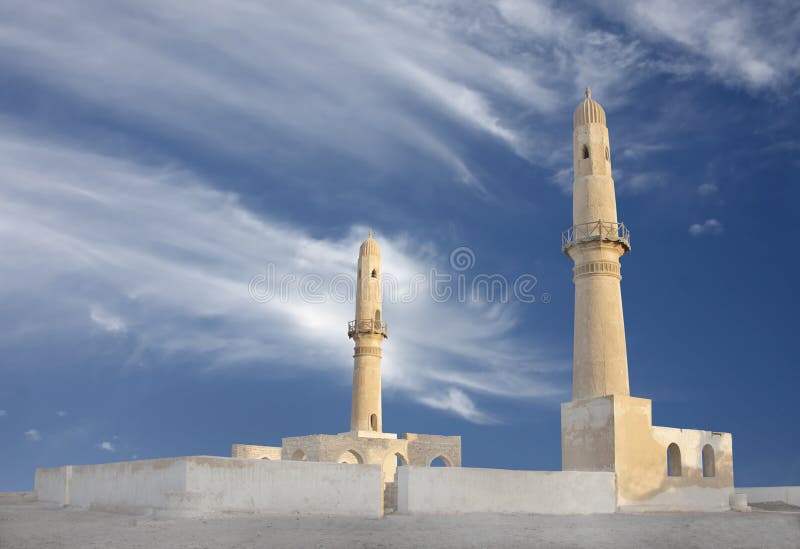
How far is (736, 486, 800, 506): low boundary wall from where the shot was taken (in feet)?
80.3

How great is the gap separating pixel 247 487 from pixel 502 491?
5595 mm

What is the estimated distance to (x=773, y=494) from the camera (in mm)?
25031

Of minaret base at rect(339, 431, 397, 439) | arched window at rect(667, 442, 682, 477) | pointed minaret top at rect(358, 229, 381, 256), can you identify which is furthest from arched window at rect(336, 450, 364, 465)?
arched window at rect(667, 442, 682, 477)

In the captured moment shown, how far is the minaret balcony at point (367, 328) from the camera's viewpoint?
103 feet

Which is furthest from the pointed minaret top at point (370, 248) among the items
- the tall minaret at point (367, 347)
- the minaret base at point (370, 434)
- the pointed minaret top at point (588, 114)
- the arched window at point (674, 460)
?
the arched window at point (674, 460)

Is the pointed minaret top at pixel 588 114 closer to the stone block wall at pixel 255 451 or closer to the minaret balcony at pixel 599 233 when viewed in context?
the minaret balcony at pixel 599 233

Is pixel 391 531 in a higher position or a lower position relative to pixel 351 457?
lower

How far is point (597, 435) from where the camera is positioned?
65.2ft

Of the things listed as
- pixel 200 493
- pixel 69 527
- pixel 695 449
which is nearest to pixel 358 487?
pixel 200 493

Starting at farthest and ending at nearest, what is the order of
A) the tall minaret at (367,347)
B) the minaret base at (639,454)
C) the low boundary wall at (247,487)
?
1. the tall minaret at (367,347)
2. the minaret base at (639,454)
3. the low boundary wall at (247,487)

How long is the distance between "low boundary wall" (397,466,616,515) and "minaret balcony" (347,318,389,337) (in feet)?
45.5

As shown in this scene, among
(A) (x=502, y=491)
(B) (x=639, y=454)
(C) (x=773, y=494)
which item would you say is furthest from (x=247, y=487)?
(C) (x=773, y=494)

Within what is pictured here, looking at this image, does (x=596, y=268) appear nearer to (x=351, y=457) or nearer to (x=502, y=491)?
(x=502, y=491)

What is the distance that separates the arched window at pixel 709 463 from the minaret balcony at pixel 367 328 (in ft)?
44.3
